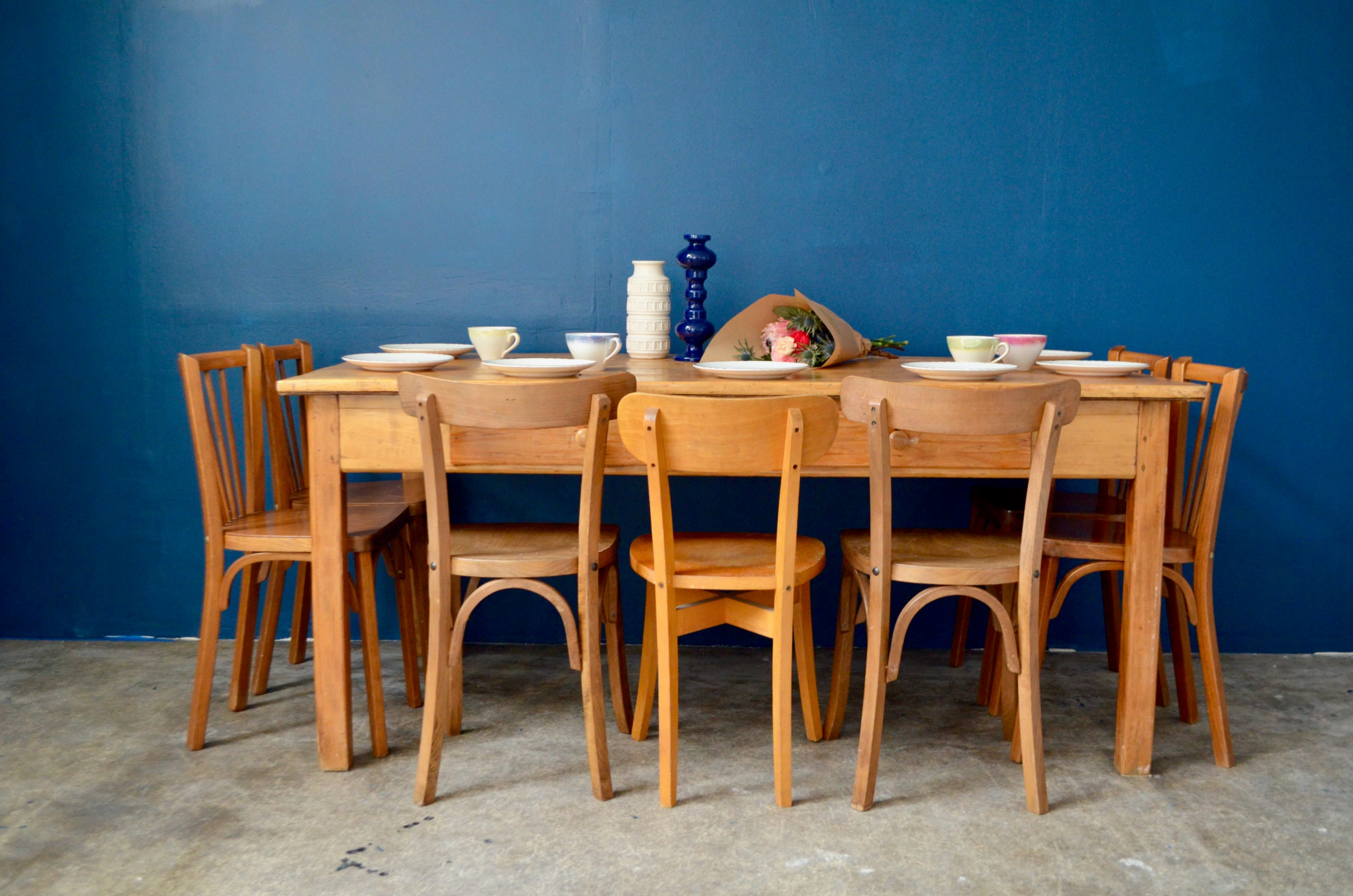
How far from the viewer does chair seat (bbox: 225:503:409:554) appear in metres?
2.41

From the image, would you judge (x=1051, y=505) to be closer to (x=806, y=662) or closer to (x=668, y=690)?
(x=806, y=662)

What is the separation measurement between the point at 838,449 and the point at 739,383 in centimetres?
28

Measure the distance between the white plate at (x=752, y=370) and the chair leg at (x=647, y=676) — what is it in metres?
0.55

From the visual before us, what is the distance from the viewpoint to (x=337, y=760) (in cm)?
235

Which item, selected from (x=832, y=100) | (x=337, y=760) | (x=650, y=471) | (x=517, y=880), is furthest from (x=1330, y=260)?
(x=337, y=760)

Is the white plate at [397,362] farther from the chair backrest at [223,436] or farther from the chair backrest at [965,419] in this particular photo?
the chair backrest at [965,419]

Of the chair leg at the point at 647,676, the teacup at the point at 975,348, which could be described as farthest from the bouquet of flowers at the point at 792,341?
the chair leg at the point at 647,676

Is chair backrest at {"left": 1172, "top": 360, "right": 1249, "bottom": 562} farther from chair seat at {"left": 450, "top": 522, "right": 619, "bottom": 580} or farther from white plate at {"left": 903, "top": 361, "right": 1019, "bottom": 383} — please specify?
chair seat at {"left": 450, "top": 522, "right": 619, "bottom": 580}

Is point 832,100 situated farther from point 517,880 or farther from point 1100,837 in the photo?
point 517,880

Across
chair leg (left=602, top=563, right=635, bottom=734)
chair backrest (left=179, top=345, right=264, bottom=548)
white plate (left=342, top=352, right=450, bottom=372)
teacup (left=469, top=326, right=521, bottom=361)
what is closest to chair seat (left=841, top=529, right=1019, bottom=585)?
chair leg (left=602, top=563, right=635, bottom=734)

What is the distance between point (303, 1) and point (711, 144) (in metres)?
1.37

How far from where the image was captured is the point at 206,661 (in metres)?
2.47

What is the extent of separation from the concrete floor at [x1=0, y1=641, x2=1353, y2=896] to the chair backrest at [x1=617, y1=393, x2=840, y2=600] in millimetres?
610

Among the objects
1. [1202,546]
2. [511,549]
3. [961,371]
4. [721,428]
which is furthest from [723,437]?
[1202,546]
